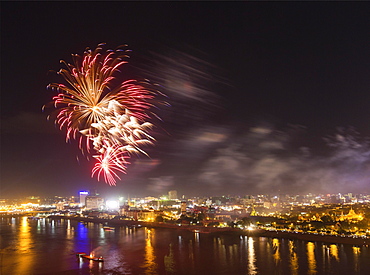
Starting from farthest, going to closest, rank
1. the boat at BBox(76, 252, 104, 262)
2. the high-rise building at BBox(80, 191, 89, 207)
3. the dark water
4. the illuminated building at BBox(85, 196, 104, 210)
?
the high-rise building at BBox(80, 191, 89, 207)
the illuminated building at BBox(85, 196, 104, 210)
the boat at BBox(76, 252, 104, 262)
the dark water

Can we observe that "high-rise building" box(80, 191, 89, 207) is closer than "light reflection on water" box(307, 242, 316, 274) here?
No

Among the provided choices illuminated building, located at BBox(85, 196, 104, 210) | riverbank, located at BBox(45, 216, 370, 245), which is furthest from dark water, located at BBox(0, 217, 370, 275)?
illuminated building, located at BBox(85, 196, 104, 210)

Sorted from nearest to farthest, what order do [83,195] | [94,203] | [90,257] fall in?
1. [90,257]
2. [94,203]
3. [83,195]

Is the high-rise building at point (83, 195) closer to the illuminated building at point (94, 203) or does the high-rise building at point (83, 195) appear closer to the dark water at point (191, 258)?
the illuminated building at point (94, 203)

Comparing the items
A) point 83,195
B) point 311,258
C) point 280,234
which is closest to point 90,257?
point 311,258

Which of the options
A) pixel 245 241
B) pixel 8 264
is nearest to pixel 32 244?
pixel 8 264

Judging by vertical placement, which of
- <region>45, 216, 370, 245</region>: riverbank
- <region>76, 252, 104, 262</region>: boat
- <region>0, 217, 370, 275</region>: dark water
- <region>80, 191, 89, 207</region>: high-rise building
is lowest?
<region>45, 216, 370, 245</region>: riverbank

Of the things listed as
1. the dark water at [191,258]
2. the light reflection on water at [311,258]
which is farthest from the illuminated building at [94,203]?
the light reflection on water at [311,258]

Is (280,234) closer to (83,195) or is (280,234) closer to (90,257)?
Result: (90,257)

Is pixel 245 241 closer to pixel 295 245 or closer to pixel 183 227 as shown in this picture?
pixel 295 245

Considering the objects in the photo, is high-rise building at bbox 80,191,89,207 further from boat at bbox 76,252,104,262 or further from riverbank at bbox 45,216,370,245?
boat at bbox 76,252,104,262

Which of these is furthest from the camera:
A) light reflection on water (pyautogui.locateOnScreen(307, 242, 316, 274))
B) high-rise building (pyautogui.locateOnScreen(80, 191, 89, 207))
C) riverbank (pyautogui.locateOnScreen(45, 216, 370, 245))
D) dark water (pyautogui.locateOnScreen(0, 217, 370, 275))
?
high-rise building (pyautogui.locateOnScreen(80, 191, 89, 207))
